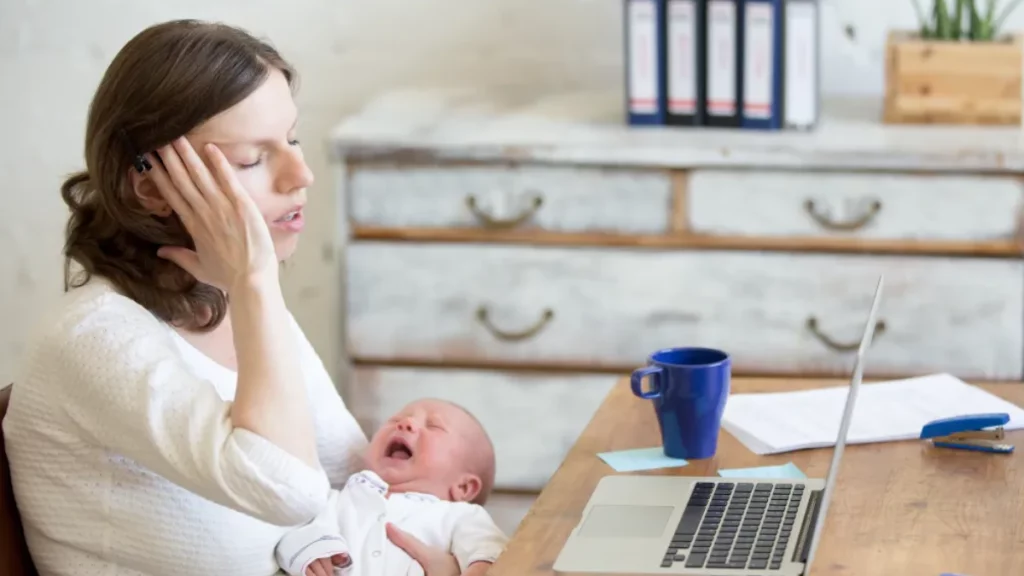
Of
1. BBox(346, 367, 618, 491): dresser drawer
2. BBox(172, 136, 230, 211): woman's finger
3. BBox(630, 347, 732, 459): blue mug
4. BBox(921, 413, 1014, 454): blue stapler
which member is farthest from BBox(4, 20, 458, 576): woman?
BBox(346, 367, 618, 491): dresser drawer

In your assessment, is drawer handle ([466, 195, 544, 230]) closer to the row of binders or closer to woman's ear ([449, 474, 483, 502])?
the row of binders

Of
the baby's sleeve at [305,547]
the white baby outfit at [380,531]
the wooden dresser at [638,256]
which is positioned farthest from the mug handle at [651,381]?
the wooden dresser at [638,256]

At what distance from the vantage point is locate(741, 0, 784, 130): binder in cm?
260

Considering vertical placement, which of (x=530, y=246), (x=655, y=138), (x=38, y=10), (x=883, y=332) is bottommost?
(x=883, y=332)

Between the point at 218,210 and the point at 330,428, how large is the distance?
0.41 meters

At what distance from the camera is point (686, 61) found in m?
2.67

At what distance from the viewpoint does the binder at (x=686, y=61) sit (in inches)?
104

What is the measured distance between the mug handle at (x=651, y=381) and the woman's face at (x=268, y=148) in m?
0.40

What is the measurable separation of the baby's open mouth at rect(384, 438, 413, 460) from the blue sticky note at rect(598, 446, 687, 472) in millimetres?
384

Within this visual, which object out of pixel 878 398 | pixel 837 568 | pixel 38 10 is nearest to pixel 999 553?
pixel 837 568

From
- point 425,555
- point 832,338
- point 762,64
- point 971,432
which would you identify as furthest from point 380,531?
point 762,64

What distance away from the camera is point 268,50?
5.07 feet

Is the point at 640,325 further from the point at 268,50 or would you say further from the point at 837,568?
the point at 837,568

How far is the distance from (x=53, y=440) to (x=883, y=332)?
1.61 meters
